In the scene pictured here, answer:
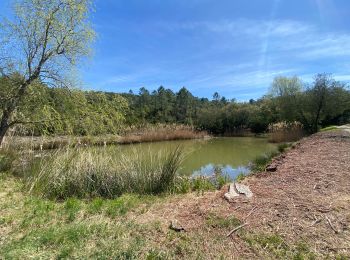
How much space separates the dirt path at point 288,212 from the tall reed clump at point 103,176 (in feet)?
4.37

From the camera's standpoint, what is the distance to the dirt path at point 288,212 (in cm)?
279

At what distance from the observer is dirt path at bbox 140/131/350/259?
2.79 m

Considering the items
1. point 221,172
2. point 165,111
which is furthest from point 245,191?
point 165,111

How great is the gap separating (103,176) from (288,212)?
154 inches

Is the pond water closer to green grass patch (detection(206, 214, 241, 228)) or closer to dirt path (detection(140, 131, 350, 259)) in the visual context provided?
dirt path (detection(140, 131, 350, 259))

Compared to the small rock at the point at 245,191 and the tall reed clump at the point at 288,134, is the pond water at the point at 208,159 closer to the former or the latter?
the small rock at the point at 245,191

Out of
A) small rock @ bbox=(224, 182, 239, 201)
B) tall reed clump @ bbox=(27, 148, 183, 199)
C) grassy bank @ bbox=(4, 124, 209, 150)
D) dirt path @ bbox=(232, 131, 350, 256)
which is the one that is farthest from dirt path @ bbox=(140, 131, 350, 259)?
grassy bank @ bbox=(4, 124, 209, 150)

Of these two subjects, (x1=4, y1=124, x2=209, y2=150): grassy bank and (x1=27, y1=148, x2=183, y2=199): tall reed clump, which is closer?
(x1=27, y1=148, x2=183, y2=199): tall reed clump

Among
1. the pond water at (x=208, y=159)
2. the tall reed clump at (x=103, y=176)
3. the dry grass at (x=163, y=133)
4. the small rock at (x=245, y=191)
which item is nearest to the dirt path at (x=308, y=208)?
the small rock at (x=245, y=191)

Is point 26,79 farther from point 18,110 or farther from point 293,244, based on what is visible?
point 293,244

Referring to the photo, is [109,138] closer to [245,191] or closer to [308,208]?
[245,191]

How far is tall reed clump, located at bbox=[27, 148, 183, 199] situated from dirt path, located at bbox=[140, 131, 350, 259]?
133 centimetres

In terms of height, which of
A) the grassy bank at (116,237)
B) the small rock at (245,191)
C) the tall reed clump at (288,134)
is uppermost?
the tall reed clump at (288,134)

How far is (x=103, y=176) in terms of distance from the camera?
6270 mm
